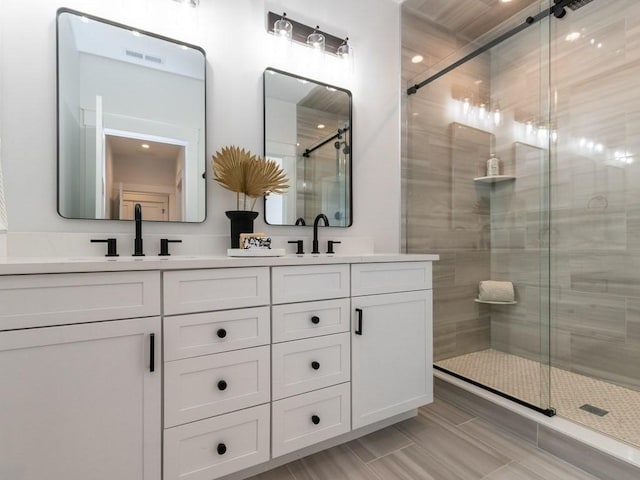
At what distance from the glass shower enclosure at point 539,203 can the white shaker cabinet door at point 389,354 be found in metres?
0.55

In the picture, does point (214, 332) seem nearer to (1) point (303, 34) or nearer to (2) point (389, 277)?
(2) point (389, 277)

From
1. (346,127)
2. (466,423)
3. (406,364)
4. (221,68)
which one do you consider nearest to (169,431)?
(406,364)

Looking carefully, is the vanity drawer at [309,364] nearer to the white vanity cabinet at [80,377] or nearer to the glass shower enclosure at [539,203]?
the white vanity cabinet at [80,377]

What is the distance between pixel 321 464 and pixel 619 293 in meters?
2.07

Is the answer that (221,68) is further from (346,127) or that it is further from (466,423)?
(466,423)

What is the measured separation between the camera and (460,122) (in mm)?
2459

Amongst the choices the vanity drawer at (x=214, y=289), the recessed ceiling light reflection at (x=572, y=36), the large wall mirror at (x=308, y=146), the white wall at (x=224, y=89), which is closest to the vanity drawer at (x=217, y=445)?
the vanity drawer at (x=214, y=289)

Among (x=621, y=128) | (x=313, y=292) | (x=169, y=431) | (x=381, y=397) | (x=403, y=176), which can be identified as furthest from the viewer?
(x=403, y=176)

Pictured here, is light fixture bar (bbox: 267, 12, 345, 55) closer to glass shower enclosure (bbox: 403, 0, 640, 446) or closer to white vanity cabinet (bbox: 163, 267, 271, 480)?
glass shower enclosure (bbox: 403, 0, 640, 446)

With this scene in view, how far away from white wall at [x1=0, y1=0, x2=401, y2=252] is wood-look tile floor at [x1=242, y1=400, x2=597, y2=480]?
3.63 ft

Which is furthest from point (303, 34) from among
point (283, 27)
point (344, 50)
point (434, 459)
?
point (434, 459)

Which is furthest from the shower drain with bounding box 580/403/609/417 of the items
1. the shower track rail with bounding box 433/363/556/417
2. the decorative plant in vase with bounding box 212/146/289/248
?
the decorative plant in vase with bounding box 212/146/289/248

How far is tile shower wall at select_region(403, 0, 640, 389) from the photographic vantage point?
6.51ft

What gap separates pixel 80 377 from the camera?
96 centimetres
